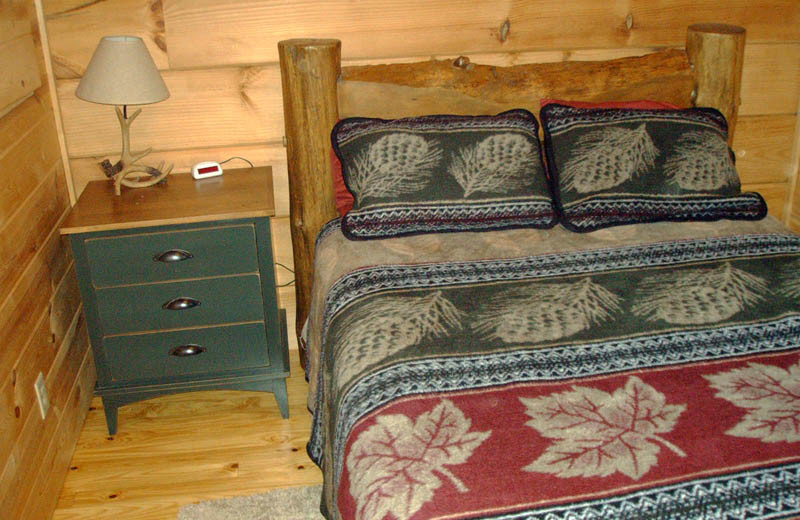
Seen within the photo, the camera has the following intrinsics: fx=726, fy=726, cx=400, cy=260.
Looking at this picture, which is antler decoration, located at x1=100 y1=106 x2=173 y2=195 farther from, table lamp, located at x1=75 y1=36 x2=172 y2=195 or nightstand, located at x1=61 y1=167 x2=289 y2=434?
table lamp, located at x1=75 y1=36 x2=172 y2=195

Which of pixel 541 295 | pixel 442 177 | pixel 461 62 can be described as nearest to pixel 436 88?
pixel 461 62

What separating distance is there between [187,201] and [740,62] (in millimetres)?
1828

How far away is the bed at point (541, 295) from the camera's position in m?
1.12

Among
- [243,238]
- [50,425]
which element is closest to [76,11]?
[243,238]

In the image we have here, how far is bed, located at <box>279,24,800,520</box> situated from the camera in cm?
112

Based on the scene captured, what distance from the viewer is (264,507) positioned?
192 centimetres

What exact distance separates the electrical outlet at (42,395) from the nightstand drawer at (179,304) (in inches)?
9.3

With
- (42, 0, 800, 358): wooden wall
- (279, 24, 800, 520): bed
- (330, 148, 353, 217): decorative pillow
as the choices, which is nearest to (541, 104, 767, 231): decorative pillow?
(279, 24, 800, 520): bed

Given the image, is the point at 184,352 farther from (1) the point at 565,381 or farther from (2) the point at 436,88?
(1) the point at 565,381

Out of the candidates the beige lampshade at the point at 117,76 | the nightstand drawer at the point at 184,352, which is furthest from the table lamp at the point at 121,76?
the nightstand drawer at the point at 184,352

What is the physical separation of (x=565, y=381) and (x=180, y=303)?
1206mm

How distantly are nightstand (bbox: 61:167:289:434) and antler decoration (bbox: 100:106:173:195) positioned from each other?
0.10 ft

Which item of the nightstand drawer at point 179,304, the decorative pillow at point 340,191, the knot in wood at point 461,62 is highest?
the knot in wood at point 461,62

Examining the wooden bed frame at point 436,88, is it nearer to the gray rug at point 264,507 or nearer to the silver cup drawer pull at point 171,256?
the silver cup drawer pull at point 171,256
